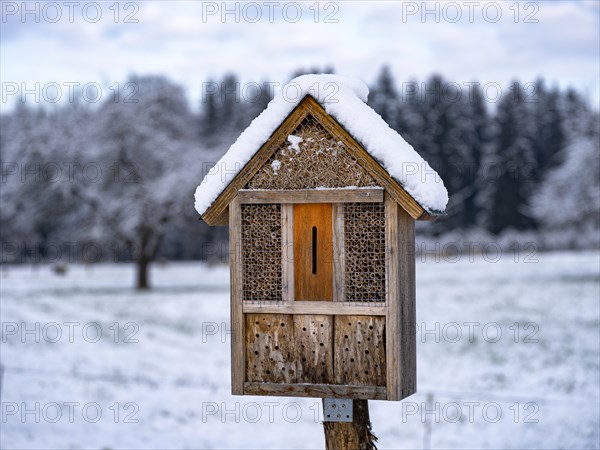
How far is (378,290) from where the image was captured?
18.6ft

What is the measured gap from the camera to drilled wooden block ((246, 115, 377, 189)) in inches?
224

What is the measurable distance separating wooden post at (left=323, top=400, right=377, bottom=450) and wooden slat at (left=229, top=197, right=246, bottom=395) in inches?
28.6

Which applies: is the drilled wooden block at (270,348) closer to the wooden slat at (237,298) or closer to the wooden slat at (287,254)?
the wooden slat at (237,298)

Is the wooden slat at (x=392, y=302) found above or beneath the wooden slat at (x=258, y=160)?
beneath

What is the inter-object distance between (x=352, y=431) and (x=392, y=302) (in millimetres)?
1072

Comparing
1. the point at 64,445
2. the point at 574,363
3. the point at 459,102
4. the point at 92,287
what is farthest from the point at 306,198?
the point at 459,102

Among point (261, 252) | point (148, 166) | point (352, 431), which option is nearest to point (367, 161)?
point (261, 252)

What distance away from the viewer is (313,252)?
577cm

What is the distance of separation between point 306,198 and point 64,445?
7172mm

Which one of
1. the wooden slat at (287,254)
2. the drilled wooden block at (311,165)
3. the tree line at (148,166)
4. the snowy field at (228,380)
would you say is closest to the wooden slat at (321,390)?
the wooden slat at (287,254)

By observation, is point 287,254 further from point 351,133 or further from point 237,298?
point 351,133

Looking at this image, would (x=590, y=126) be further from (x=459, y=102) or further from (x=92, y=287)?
(x=92, y=287)

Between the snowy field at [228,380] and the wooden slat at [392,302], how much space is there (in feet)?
21.2

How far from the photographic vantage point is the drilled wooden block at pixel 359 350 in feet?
18.7
